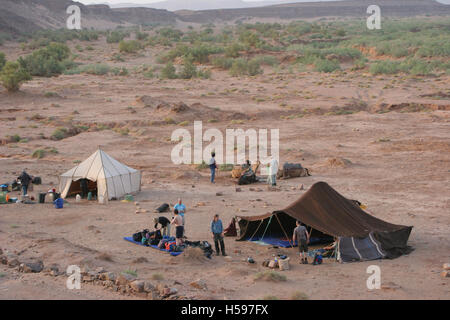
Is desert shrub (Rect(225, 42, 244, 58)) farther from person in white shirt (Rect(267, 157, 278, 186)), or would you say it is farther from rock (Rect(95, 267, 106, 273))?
rock (Rect(95, 267, 106, 273))

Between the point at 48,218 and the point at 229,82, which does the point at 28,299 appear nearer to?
the point at 48,218

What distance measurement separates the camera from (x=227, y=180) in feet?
78.0

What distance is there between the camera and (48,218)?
17.9 metres

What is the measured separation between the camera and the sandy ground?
40.8 ft

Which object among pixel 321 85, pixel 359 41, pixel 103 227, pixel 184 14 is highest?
pixel 184 14

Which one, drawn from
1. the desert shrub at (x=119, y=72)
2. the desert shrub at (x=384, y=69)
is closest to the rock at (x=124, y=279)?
the desert shrub at (x=119, y=72)

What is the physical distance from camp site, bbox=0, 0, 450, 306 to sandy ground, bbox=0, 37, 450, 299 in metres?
0.08

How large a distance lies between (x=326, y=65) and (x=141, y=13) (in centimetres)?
11658

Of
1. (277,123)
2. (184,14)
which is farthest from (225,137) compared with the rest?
(184,14)

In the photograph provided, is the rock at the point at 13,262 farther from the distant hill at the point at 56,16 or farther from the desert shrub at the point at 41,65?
the distant hill at the point at 56,16

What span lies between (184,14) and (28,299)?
18002 cm

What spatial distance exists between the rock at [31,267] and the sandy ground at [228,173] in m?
0.30

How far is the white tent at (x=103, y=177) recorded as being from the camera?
20.4m

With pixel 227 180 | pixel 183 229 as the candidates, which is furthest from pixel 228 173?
pixel 183 229
